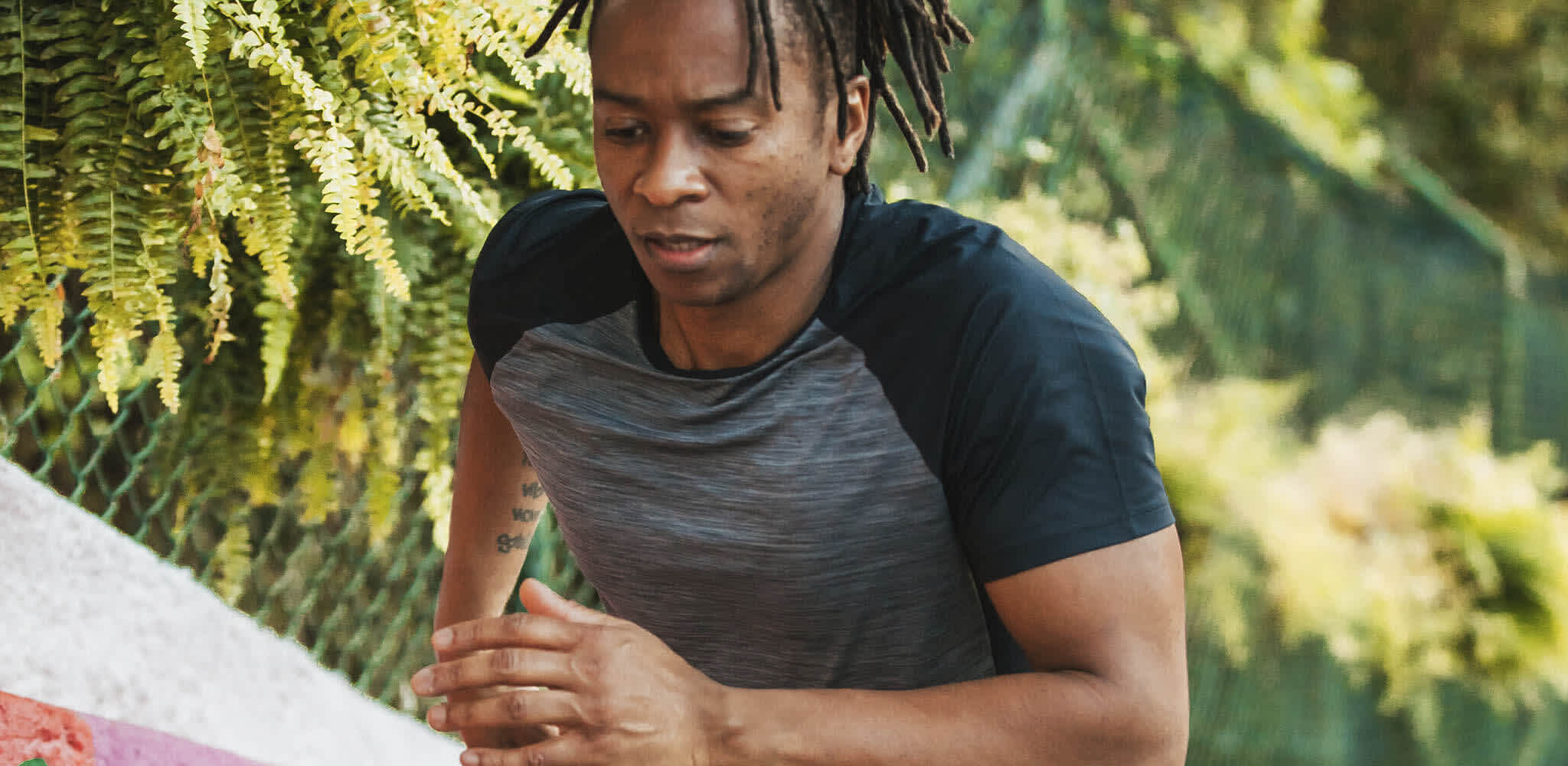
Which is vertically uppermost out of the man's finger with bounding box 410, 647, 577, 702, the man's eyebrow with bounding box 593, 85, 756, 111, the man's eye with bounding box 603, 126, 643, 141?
the man's eyebrow with bounding box 593, 85, 756, 111

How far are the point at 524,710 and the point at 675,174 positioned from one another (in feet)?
2.08

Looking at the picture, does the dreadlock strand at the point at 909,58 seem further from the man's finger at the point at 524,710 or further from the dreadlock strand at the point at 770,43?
the man's finger at the point at 524,710

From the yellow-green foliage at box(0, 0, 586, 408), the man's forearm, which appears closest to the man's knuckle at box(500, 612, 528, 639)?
the man's forearm

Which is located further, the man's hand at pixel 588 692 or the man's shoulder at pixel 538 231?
the man's shoulder at pixel 538 231

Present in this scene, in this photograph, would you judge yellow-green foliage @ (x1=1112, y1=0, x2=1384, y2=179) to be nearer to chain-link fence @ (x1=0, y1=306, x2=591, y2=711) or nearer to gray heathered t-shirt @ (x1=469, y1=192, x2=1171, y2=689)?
chain-link fence @ (x1=0, y1=306, x2=591, y2=711)

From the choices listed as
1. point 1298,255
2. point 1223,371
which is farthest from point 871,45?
point 1298,255

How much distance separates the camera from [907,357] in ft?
5.66

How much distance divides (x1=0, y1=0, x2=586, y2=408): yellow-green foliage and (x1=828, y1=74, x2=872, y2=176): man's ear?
26.0 inches

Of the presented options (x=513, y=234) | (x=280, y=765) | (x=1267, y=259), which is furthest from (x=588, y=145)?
(x=1267, y=259)

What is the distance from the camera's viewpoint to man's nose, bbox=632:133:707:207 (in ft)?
5.35

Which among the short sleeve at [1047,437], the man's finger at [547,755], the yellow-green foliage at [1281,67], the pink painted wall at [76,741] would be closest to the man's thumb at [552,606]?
the man's finger at [547,755]

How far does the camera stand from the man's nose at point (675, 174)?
1.63 meters

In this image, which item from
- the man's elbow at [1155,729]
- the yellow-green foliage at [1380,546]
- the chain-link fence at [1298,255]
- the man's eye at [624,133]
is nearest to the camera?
the man's elbow at [1155,729]

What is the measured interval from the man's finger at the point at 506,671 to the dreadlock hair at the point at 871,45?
0.68m
